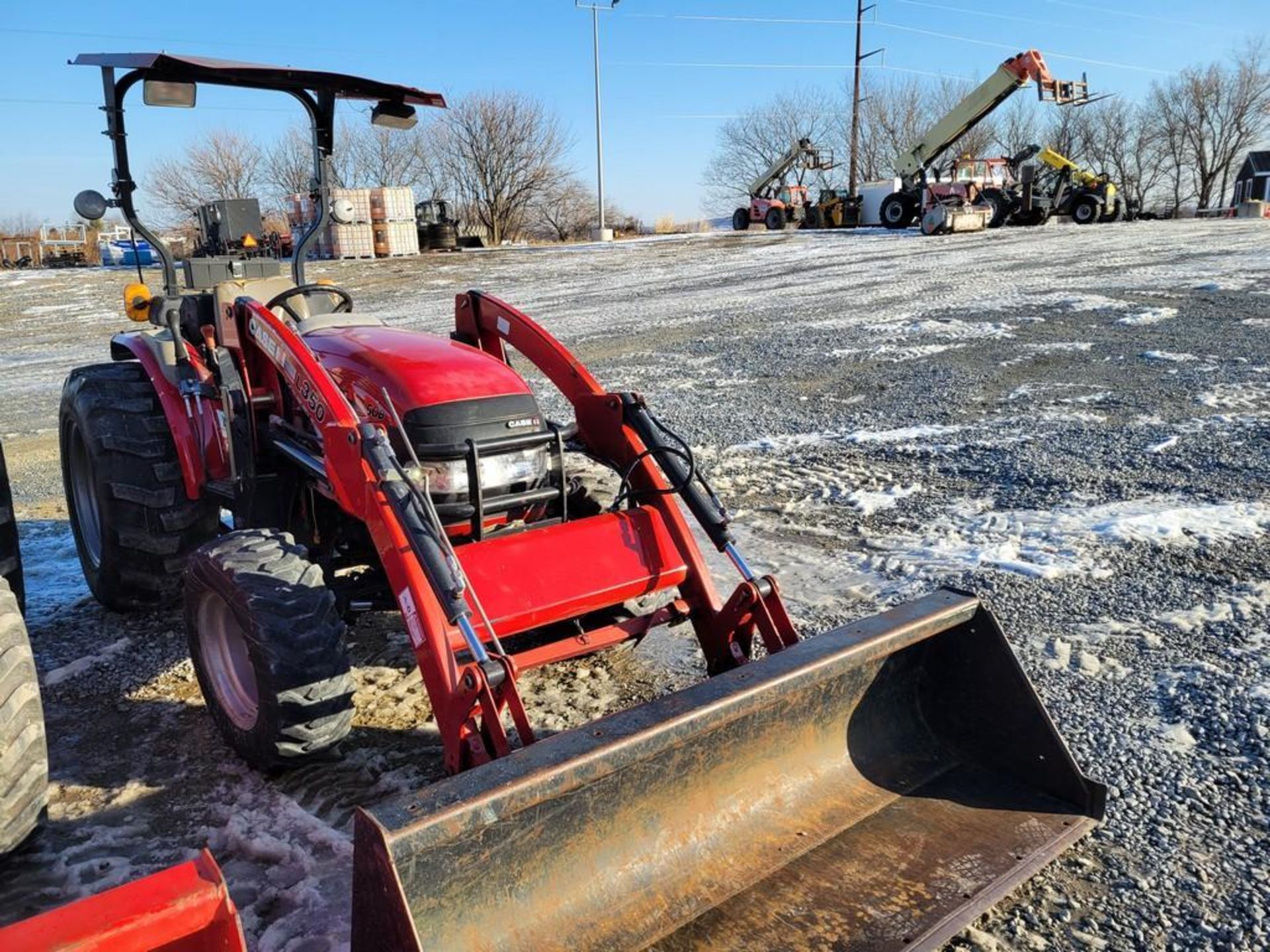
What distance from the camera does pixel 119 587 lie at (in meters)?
4.34

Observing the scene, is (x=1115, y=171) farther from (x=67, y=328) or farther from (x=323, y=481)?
(x=323, y=481)

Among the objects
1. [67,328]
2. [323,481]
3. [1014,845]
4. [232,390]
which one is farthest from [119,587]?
[67,328]

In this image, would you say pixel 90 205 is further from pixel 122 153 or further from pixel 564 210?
pixel 564 210

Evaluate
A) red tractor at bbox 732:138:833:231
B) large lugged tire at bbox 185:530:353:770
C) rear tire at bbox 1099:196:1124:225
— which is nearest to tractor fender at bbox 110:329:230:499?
large lugged tire at bbox 185:530:353:770

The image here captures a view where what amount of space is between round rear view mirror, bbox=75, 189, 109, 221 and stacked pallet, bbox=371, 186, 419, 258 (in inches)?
992

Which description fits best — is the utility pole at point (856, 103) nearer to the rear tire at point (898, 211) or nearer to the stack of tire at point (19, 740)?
the rear tire at point (898, 211)

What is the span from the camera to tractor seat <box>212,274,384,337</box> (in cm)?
404

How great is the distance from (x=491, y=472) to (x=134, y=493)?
1.85m

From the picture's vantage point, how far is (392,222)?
28.3 metres

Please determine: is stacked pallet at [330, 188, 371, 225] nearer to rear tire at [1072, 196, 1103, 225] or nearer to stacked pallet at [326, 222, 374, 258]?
stacked pallet at [326, 222, 374, 258]

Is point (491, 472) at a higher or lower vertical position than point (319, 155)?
lower

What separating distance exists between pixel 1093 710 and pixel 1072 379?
5.07m

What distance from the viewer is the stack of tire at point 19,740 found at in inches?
101

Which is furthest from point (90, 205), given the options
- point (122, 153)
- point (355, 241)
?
point (355, 241)
